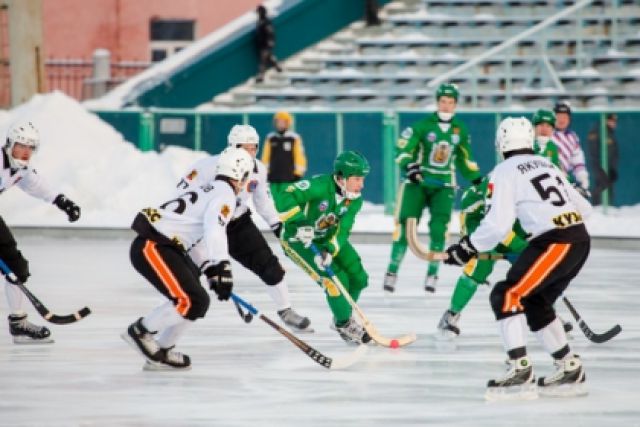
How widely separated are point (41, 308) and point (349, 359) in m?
2.27

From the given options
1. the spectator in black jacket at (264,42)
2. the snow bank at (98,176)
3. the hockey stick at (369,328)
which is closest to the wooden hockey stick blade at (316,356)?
the hockey stick at (369,328)

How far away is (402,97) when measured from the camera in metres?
27.0

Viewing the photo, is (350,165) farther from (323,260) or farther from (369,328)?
(369,328)

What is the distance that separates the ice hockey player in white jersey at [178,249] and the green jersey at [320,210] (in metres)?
1.22

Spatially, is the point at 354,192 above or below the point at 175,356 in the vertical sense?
above

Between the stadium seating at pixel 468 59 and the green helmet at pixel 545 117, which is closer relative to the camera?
the green helmet at pixel 545 117

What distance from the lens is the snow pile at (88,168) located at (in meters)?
22.2

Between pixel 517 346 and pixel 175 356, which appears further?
pixel 175 356

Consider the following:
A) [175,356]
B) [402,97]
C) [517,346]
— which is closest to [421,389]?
[517,346]

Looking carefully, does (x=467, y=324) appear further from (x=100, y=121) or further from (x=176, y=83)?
(x=176, y=83)

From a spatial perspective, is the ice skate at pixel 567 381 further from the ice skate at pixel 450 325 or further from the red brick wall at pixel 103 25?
the red brick wall at pixel 103 25

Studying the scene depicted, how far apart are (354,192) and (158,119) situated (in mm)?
13584

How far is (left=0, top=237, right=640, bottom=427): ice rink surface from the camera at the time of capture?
8711mm

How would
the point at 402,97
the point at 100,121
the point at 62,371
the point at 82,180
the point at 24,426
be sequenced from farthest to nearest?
1. the point at 402,97
2. the point at 100,121
3. the point at 82,180
4. the point at 62,371
5. the point at 24,426
